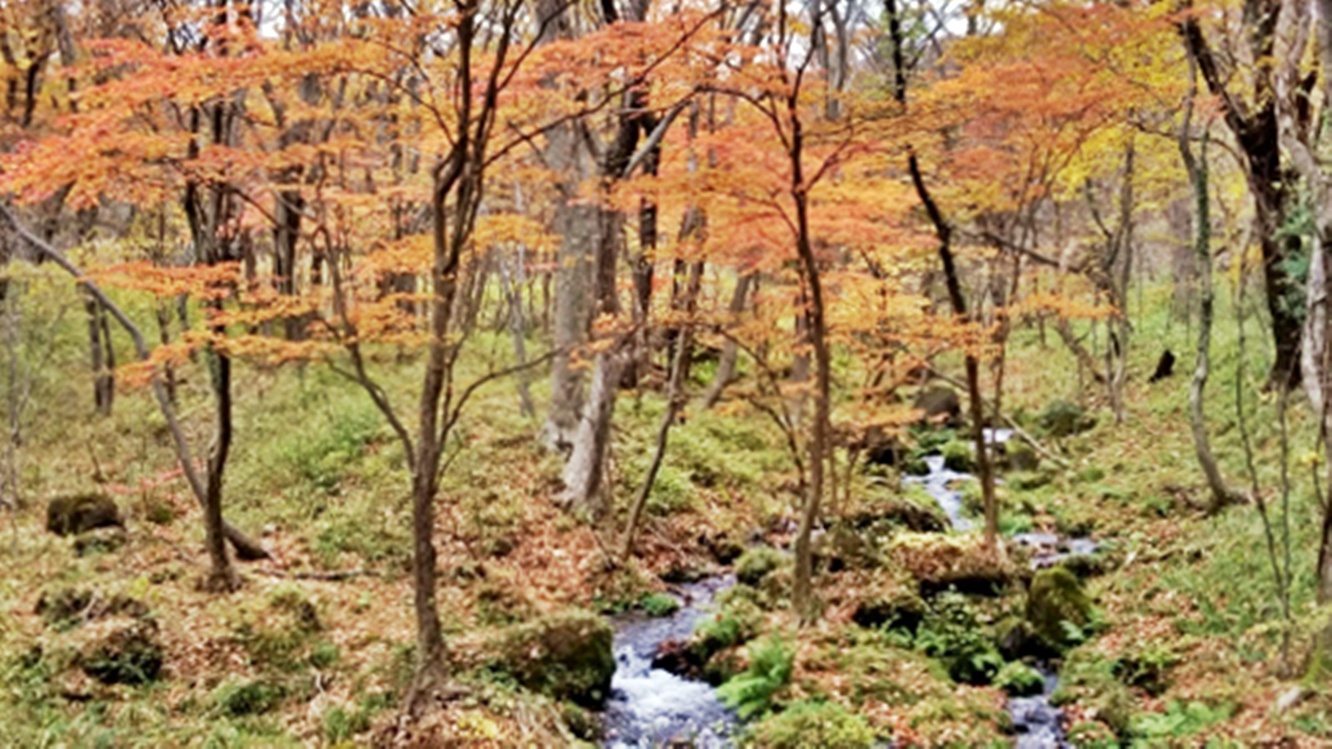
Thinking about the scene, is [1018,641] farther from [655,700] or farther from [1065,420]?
[1065,420]

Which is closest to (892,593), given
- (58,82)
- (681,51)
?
(681,51)

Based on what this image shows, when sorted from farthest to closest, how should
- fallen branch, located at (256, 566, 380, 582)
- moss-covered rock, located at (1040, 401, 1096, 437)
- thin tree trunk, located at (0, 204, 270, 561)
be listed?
moss-covered rock, located at (1040, 401, 1096, 437) → fallen branch, located at (256, 566, 380, 582) → thin tree trunk, located at (0, 204, 270, 561)

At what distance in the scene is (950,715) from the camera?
7844 mm

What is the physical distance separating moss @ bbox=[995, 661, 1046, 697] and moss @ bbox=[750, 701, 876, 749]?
1808 millimetres

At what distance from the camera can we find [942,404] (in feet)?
70.6

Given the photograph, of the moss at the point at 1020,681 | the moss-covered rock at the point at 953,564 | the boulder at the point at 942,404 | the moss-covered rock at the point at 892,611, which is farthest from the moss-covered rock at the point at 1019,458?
the moss at the point at 1020,681

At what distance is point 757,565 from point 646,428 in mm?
4854

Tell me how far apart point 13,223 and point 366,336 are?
4.25 m

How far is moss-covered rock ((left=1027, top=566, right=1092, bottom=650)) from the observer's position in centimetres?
936

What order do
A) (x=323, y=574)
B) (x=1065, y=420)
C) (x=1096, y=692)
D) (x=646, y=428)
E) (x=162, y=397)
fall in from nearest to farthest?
(x=1096, y=692) → (x=162, y=397) → (x=323, y=574) → (x=646, y=428) → (x=1065, y=420)

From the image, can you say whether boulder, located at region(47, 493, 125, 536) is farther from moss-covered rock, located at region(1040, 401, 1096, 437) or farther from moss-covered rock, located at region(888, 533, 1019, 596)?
moss-covered rock, located at region(1040, 401, 1096, 437)

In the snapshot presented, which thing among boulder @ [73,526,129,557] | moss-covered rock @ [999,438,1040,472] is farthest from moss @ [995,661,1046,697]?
boulder @ [73,526,129,557]

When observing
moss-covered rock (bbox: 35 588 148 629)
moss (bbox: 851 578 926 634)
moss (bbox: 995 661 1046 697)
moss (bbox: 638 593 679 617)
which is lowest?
moss (bbox: 638 593 679 617)

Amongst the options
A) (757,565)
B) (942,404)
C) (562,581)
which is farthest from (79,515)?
(942,404)
